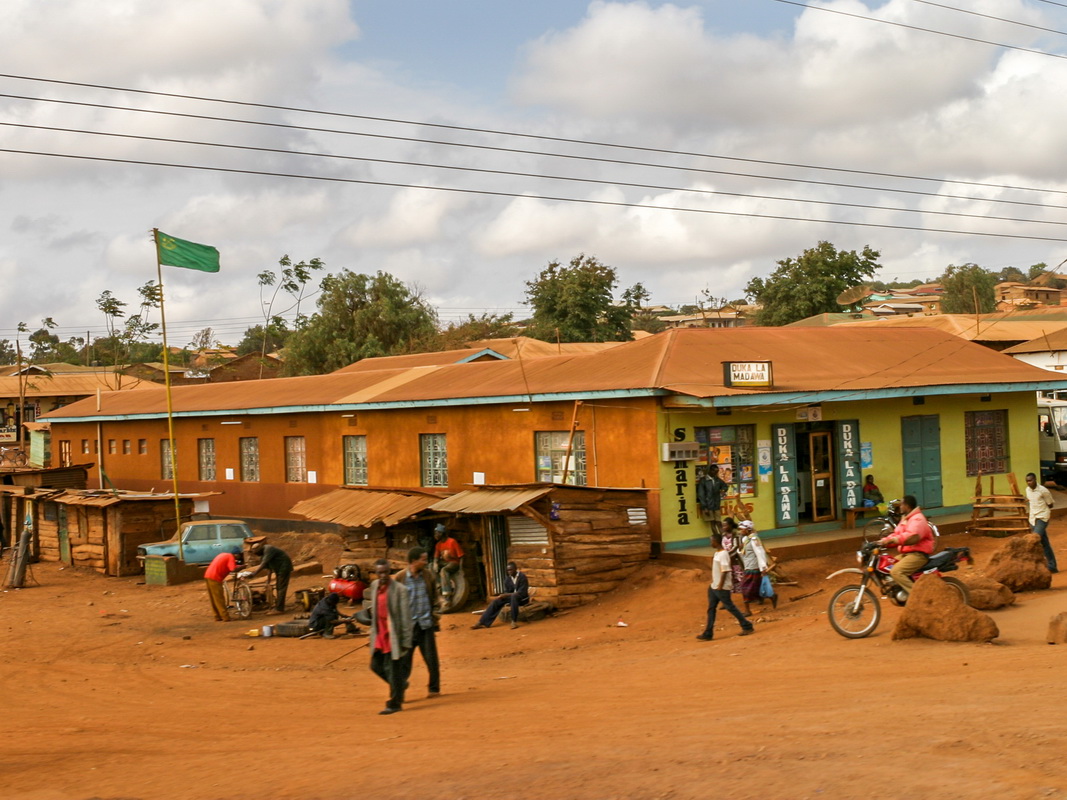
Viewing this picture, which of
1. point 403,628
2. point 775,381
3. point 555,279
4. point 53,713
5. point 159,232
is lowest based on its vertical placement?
point 53,713

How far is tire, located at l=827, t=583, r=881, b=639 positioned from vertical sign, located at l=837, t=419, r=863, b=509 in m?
9.73

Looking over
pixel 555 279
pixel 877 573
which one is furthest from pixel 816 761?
pixel 555 279

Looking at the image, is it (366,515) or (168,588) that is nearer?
(366,515)

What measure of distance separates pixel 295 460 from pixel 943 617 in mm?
23388

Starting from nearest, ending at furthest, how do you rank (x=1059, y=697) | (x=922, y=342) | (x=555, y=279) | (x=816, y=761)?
(x=816, y=761), (x=1059, y=697), (x=922, y=342), (x=555, y=279)

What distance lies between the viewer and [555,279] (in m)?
68.6

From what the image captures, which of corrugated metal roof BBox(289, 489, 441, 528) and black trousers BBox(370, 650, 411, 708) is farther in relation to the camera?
corrugated metal roof BBox(289, 489, 441, 528)

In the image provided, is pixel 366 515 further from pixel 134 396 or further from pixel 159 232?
pixel 134 396

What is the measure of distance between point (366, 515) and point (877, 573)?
11.4 meters

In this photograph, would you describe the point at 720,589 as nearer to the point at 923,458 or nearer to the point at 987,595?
the point at 987,595

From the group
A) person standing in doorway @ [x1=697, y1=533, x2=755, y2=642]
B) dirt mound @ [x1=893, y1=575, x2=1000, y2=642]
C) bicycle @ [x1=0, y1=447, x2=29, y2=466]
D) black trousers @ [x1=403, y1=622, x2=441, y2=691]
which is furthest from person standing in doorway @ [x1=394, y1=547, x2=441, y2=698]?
bicycle @ [x1=0, y1=447, x2=29, y2=466]

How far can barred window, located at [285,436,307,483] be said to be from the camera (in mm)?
32562

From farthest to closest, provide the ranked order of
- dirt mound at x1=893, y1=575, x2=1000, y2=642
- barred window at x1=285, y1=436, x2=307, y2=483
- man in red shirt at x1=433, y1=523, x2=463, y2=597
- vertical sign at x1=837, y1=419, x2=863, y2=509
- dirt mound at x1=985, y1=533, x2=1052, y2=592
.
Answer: barred window at x1=285, y1=436, x2=307, y2=483 → vertical sign at x1=837, y1=419, x2=863, y2=509 → man in red shirt at x1=433, y1=523, x2=463, y2=597 → dirt mound at x1=985, y1=533, x2=1052, y2=592 → dirt mound at x1=893, y1=575, x2=1000, y2=642

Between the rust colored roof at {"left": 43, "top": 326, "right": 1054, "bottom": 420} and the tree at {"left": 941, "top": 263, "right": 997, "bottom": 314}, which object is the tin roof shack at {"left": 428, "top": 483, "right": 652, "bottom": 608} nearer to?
the rust colored roof at {"left": 43, "top": 326, "right": 1054, "bottom": 420}
